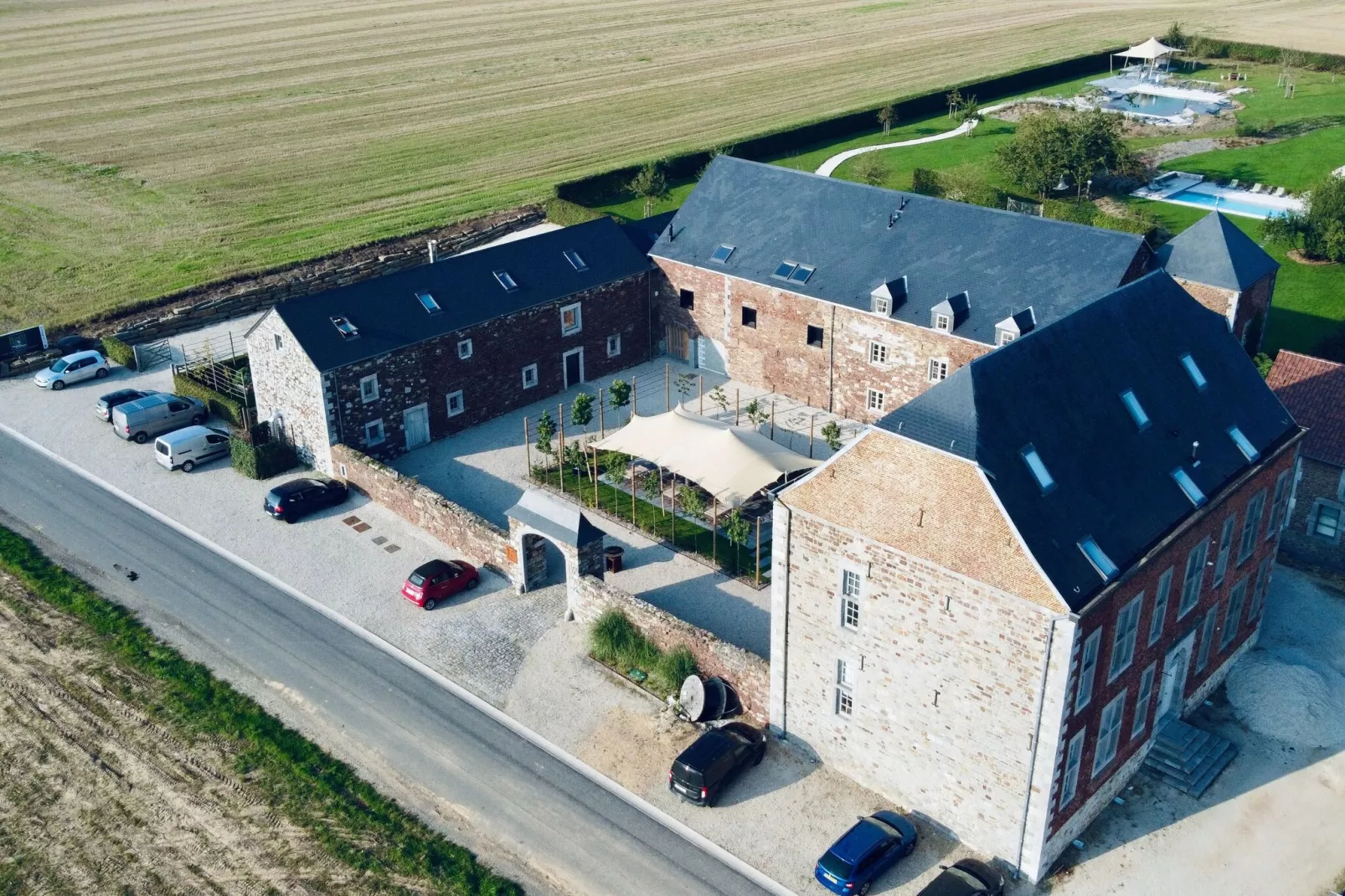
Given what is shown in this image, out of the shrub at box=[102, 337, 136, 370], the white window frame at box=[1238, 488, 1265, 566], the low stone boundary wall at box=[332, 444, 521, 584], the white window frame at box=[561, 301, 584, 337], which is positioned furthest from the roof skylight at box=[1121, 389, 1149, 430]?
the shrub at box=[102, 337, 136, 370]

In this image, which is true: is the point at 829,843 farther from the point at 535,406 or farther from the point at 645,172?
the point at 645,172

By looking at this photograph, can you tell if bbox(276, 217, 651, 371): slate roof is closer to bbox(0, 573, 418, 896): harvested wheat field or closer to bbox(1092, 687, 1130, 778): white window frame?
bbox(0, 573, 418, 896): harvested wheat field

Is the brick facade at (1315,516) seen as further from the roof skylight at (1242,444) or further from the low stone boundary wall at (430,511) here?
the low stone boundary wall at (430,511)

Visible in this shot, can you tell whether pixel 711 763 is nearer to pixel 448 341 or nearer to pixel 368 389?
pixel 368 389

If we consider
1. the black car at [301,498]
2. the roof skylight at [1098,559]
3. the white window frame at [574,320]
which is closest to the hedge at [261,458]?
the black car at [301,498]

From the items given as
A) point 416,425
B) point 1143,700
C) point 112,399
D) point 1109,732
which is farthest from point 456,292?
point 1109,732
